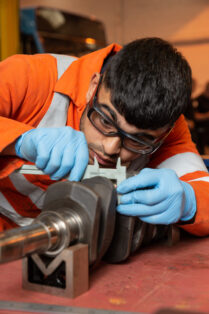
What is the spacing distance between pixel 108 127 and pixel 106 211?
39cm

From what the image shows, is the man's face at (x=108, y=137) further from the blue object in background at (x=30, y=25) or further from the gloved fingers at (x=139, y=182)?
the blue object in background at (x=30, y=25)

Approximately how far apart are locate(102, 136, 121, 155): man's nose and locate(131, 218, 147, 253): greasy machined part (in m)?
0.28

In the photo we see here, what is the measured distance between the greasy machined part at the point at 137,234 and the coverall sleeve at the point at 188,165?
0.71 ft

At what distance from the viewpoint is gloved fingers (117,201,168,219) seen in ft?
3.22

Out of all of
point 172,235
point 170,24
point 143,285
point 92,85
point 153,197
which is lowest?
point 170,24

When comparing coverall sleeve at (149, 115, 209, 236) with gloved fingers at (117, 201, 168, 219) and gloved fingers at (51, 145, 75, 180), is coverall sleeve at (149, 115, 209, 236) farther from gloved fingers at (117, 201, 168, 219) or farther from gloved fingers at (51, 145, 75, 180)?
gloved fingers at (51, 145, 75, 180)

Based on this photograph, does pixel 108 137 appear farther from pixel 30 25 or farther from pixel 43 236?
pixel 30 25

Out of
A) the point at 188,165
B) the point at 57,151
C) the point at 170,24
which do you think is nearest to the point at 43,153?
the point at 57,151

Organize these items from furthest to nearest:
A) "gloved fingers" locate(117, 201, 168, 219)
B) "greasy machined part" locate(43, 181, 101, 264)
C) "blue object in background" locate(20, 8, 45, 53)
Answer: "blue object in background" locate(20, 8, 45, 53) < "gloved fingers" locate(117, 201, 168, 219) < "greasy machined part" locate(43, 181, 101, 264)

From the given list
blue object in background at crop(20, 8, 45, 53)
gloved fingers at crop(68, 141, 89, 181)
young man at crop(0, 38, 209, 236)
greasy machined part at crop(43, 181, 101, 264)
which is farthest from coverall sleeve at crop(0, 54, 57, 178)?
blue object in background at crop(20, 8, 45, 53)

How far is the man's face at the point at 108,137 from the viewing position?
1175mm

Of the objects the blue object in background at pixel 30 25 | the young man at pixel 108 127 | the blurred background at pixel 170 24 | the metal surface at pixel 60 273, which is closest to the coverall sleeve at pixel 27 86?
the young man at pixel 108 127

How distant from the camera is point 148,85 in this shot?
3.66 ft

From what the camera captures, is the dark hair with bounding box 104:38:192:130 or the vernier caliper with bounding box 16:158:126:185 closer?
the vernier caliper with bounding box 16:158:126:185
